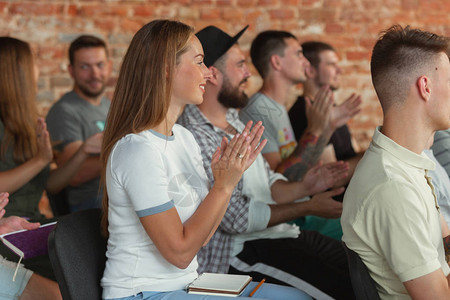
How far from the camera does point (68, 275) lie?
1.50 metres

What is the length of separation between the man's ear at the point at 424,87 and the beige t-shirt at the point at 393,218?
156 millimetres

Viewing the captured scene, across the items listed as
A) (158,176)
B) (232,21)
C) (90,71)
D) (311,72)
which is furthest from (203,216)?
(232,21)

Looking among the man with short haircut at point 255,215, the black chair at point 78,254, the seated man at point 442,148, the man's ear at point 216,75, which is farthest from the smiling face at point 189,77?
the seated man at point 442,148

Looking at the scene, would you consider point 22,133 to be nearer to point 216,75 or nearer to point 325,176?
point 216,75

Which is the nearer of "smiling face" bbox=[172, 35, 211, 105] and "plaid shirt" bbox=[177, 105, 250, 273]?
"smiling face" bbox=[172, 35, 211, 105]

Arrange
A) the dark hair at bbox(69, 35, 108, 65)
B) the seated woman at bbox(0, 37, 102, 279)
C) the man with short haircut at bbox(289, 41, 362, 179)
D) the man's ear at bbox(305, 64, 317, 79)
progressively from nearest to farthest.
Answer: the seated woman at bbox(0, 37, 102, 279), the man with short haircut at bbox(289, 41, 362, 179), the dark hair at bbox(69, 35, 108, 65), the man's ear at bbox(305, 64, 317, 79)

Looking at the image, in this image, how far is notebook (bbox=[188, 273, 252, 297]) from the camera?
1.56 metres

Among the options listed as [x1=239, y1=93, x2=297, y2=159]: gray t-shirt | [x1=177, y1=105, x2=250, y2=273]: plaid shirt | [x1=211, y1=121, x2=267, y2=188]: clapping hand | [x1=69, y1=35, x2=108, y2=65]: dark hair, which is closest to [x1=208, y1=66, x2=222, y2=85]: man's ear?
[x1=177, y1=105, x2=250, y2=273]: plaid shirt

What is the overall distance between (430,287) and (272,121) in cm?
180

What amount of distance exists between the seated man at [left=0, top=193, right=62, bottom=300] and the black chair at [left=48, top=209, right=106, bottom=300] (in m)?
0.19

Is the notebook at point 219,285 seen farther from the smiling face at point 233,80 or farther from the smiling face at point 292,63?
the smiling face at point 292,63

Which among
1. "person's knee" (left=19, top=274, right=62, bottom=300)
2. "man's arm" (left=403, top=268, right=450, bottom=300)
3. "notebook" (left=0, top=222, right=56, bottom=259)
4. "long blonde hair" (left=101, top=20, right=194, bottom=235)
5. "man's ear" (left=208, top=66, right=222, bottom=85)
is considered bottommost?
"person's knee" (left=19, top=274, right=62, bottom=300)

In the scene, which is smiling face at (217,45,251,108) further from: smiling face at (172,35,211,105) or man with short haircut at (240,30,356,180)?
smiling face at (172,35,211,105)

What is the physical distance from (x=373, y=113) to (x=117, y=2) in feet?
8.23
